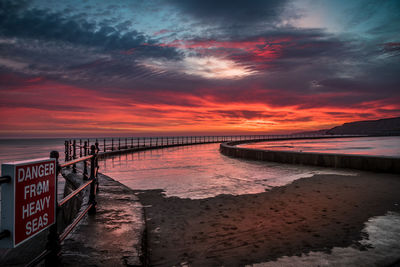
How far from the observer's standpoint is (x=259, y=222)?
4328mm

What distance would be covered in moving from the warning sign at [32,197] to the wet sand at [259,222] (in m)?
1.41

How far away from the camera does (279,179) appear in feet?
27.7

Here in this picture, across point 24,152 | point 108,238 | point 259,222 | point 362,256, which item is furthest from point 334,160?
point 24,152

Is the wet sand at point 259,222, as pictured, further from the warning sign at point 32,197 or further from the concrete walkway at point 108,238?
the warning sign at point 32,197

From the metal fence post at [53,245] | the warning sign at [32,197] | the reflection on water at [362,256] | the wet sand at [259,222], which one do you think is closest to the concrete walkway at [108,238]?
the metal fence post at [53,245]

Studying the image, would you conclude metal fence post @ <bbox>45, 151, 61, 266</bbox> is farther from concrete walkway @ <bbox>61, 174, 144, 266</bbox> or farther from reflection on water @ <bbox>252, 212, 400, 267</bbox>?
reflection on water @ <bbox>252, 212, 400, 267</bbox>

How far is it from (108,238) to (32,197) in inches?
58.1

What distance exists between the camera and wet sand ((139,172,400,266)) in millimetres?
3248

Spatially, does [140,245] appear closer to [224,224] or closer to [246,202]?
[224,224]

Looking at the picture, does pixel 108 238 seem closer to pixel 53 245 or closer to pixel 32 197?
pixel 53 245

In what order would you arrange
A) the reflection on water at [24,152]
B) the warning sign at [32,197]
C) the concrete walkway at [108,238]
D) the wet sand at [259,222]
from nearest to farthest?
the warning sign at [32,197] < the concrete walkway at [108,238] < the wet sand at [259,222] < the reflection on water at [24,152]

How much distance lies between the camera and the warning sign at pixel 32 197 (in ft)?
6.23

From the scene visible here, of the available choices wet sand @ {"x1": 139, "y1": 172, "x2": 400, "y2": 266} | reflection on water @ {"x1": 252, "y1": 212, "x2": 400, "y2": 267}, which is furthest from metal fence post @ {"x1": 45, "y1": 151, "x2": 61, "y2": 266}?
reflection on water @ {"x1": 252, "y1": 212, "x2": 400, "y2": 267}

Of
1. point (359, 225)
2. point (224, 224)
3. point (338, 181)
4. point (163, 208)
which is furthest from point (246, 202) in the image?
point (338, 181)
